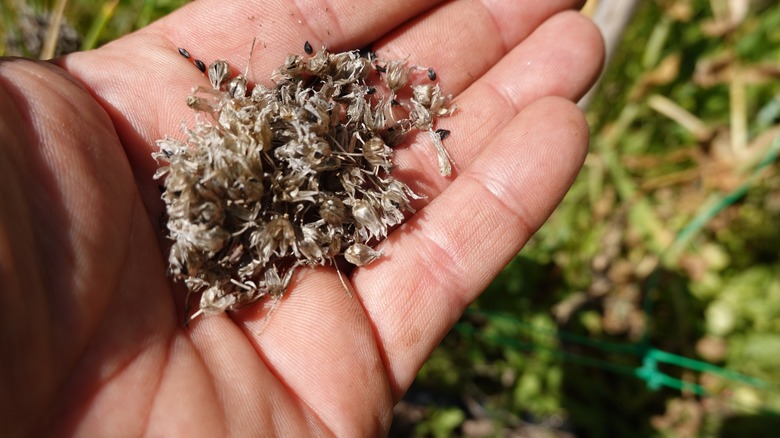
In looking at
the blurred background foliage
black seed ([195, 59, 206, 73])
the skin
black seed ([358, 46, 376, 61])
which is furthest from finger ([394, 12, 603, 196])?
the blurred background foliage

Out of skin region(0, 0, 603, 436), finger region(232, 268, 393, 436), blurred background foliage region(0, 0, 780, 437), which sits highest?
skin region(0, 0, 603, 436)

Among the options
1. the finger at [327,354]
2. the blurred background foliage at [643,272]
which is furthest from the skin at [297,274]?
the blurred background foliage at [643,272]

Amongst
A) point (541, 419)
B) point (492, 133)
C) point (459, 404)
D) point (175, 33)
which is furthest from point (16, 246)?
point (541, 419)

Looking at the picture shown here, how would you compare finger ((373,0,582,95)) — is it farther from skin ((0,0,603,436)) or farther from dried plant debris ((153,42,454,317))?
dried plant debris ((153,42,454,317))

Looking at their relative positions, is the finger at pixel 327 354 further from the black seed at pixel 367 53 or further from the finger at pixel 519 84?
the black seed at pixel 367 53

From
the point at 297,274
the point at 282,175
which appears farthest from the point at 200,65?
the point at 297,274

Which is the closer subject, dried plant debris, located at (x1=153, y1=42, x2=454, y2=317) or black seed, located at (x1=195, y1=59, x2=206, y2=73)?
dried plant debris, located at (x1=153, y1=42, x2=454, y2=317)
